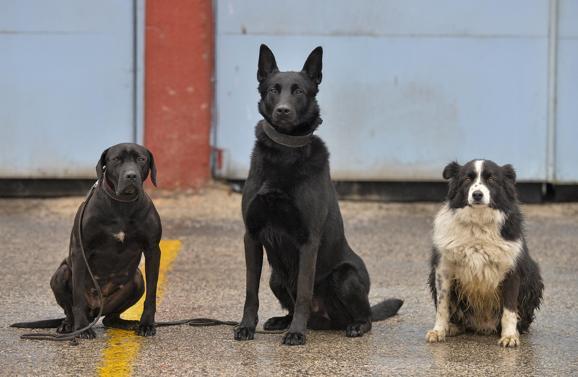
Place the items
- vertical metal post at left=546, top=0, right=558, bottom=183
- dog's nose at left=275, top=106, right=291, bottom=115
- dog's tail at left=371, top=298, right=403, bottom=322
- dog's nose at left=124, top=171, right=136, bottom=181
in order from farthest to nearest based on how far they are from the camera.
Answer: vertical metal post at left=546, top=0, right=558, bottom=183 < dog's tail at left=371, top=298, right=403, bottom=322 < dog's nose at left=275, top=106, right=291, bottom=115 < dog's nose at left=124, top=171, right=136, bottom=181

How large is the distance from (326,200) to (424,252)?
3.09m

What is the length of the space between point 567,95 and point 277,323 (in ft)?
17.5

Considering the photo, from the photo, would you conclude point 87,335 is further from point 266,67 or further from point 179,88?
point 179,88

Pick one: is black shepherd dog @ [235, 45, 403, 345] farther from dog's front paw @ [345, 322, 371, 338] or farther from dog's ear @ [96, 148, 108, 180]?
dog's ear @ [96, 148, 108, 180]

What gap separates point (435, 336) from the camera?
640cm

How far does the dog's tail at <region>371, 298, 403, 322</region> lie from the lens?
6.98 meters

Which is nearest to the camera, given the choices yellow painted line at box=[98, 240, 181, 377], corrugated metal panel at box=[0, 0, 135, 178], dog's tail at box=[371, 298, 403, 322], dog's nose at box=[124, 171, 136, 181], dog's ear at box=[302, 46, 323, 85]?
yellow painted line at box=[98, 240, 181, 377]

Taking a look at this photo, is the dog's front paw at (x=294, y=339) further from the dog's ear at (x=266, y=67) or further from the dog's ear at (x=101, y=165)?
the dog's ear at (x=266, y=67)

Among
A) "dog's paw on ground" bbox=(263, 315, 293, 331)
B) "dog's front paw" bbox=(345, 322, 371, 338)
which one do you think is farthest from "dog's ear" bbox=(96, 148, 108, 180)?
"dog's front paw" bbox=(345, 322, 371, 338)

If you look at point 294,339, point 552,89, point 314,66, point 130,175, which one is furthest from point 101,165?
point 552,89

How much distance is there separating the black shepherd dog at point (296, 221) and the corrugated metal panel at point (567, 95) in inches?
193

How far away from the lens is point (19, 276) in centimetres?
825

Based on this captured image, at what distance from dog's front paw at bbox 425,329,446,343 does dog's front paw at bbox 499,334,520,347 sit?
0.32 m

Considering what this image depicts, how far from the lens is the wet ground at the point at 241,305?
19.0 feet
